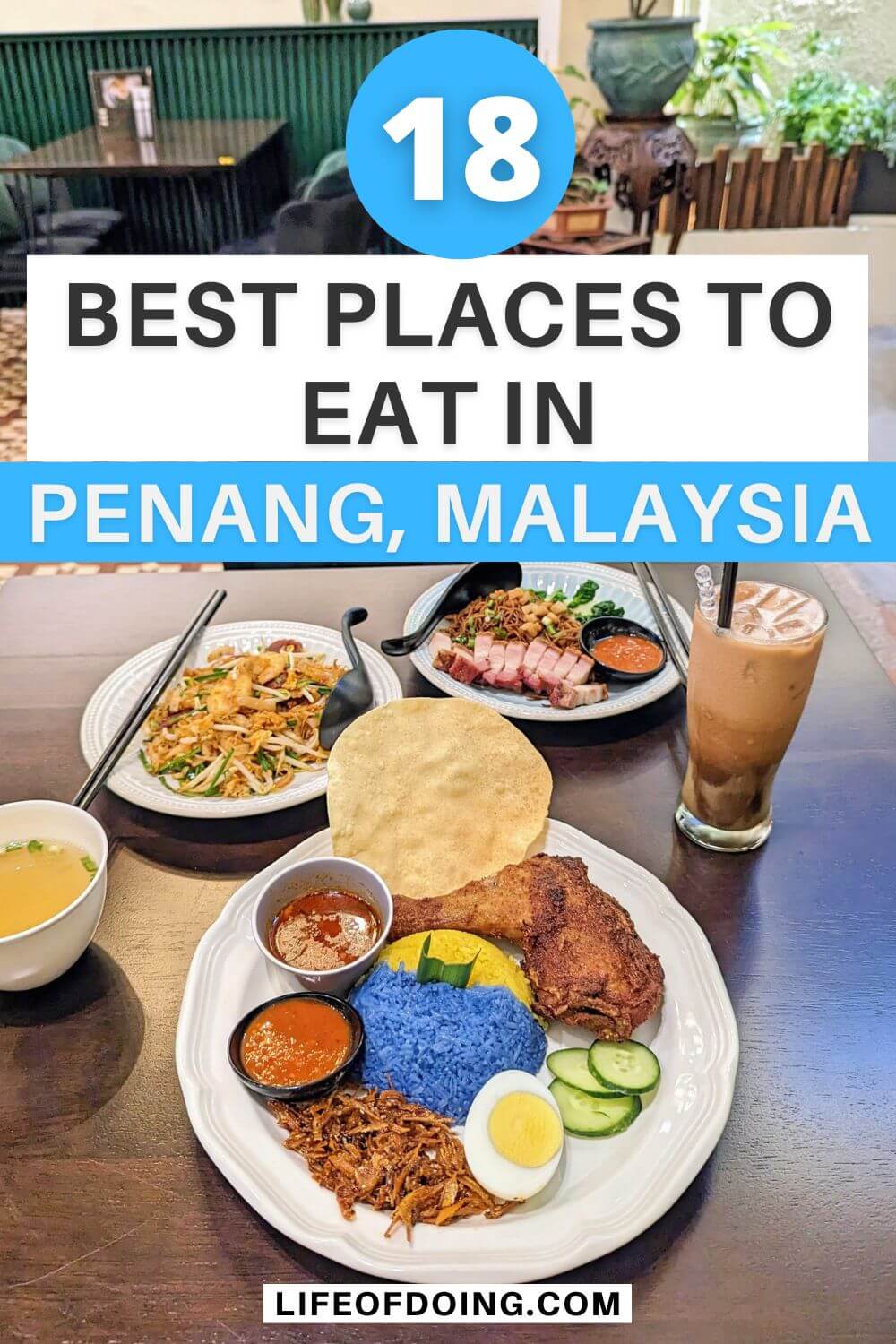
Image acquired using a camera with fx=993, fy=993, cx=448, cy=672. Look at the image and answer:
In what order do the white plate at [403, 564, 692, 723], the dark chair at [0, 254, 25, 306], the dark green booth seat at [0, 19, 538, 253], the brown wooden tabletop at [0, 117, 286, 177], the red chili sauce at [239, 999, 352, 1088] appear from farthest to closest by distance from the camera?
the dark green booth seat at [0, 19, 538, 253] → the dark chair at [0, 254, 25, 306] → the brown wooden tabletop at [0, 117, 286, 177] → the white plate at [403, 564, 692, 723] → the red chili sauce at [239, 999, 352, 1088]

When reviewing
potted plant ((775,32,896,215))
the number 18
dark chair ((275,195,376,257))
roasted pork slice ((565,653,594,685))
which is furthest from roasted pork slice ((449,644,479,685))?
potted plant ((775,32,896,215))

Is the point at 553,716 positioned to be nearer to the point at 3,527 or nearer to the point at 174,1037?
the point at 174,1037

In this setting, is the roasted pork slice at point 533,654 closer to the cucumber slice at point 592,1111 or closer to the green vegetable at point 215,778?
the green vegetable at point 215,778

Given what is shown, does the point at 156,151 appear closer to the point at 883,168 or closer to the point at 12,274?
the point at 12,274

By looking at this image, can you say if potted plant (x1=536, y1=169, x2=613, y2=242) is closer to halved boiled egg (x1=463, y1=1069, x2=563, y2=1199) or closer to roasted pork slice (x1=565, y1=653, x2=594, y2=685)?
roasted pork slice (x1=565, y1=653, x2=594, y2=685)

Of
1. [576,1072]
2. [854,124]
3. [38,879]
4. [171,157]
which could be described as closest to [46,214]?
[171,157]

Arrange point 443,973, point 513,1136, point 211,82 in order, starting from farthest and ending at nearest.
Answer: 1. point 211,82
2. point 443,973
3. point 513,1136

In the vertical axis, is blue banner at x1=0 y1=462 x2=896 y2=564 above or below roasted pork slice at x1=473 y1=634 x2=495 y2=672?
above
